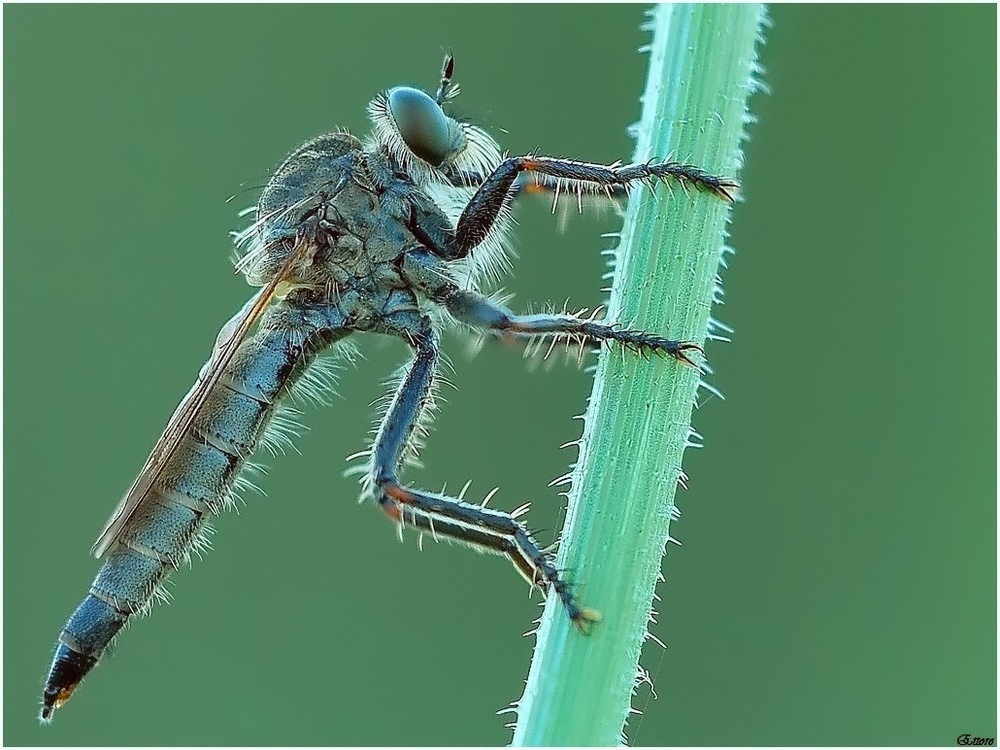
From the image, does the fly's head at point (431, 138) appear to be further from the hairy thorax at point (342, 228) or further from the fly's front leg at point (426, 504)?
the fly's front leg at point (426, 504)

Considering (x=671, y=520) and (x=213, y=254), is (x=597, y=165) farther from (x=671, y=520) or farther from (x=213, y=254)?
(x=213, y=254)

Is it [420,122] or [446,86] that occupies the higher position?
[446,86]

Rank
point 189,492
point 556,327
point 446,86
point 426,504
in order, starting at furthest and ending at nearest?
1. point 446,86
2. point 189,492
3. point 426,504
4. point 556,327

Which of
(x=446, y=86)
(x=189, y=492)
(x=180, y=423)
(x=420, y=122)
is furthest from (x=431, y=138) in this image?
(x=189, y=492)

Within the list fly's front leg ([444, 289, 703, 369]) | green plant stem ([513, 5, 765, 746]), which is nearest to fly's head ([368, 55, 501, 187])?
fly's front leg ([444, 289, 703, 369])

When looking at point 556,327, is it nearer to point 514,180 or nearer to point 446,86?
point 514,180

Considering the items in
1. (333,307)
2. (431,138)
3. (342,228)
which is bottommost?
(333,307)
